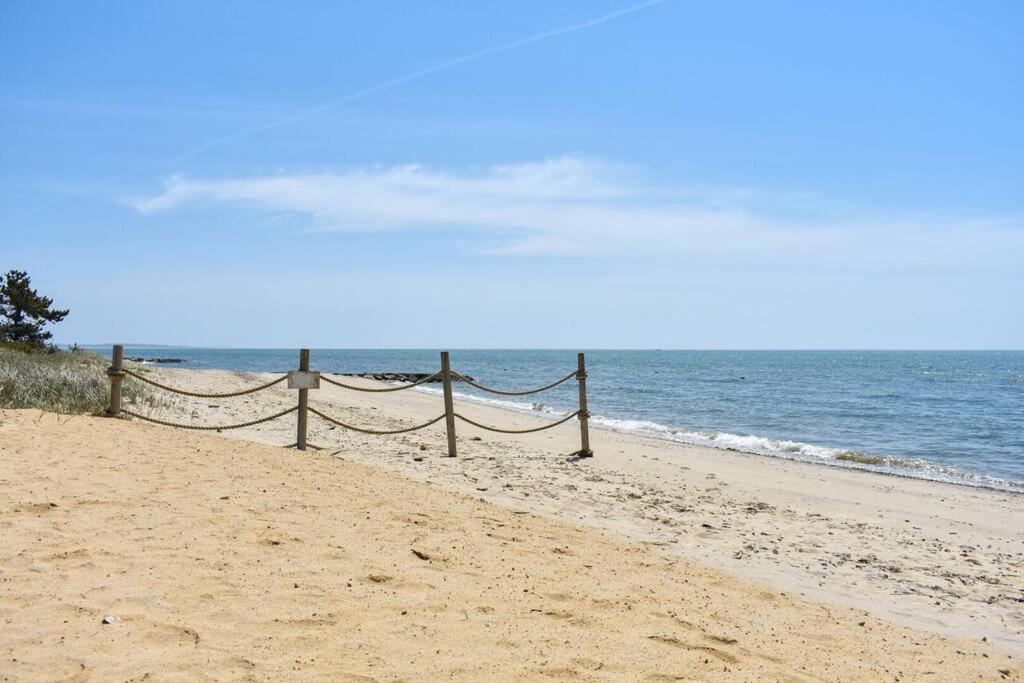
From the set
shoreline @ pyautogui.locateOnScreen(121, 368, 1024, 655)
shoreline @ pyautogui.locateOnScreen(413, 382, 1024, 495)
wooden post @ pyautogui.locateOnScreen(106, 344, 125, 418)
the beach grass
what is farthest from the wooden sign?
shoreline @ pyautogui.locateOnScreen(413, 382, 1024, 495)

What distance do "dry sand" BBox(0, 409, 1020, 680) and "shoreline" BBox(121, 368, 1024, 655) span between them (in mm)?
361

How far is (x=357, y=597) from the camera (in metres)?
4.41

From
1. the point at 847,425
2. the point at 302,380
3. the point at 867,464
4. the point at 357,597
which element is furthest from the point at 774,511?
the point at 847,425

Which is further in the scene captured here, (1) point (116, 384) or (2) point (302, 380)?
(2) point (302, 380)

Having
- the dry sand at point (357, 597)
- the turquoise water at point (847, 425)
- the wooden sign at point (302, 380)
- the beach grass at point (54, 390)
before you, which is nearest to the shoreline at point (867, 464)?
the turquoise water at point (847, 425)

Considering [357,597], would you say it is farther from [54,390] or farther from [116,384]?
[54,390]

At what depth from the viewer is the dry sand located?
366 cm

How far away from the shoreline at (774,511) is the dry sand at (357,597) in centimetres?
36

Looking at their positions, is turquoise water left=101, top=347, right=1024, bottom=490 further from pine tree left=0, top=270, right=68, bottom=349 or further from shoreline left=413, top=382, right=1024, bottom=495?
pine tree left=0, top=270, right=68, bottom=349

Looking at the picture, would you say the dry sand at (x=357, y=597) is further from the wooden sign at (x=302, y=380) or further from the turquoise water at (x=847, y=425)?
the turquoise water at (x=847, y=425)

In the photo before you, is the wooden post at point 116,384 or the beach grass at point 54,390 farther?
the beach grass at point 54,390

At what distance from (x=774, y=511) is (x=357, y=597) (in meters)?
5.63

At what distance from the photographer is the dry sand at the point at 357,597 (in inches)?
144

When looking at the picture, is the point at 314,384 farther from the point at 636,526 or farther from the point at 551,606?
the point at 551,606
